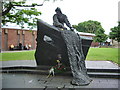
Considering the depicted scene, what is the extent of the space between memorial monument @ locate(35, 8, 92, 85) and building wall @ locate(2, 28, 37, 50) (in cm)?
1660

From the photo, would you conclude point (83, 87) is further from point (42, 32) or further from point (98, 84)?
point (42, 32)

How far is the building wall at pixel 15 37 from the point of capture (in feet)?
68.7

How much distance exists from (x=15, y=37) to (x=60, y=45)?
59.8 ft

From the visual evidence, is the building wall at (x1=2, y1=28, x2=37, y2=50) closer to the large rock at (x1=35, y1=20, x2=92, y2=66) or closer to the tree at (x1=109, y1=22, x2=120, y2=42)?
the large rock at (x1=35, y1=20, x2=92, y2=66)

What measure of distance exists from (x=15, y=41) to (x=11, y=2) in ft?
51.8

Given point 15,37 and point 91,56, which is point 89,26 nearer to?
point 15,37

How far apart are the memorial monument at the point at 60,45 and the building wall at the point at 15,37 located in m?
16.6

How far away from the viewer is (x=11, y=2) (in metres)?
7.29

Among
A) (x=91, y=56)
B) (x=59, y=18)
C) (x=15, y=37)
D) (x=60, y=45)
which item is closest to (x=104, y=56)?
(x=91, y=56)

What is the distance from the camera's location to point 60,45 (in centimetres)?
561

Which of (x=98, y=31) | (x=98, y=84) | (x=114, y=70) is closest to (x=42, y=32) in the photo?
(x=98, y=84)

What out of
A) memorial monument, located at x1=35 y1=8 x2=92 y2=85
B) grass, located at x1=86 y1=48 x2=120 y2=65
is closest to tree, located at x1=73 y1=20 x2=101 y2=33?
grass, located at x1=86 y1=48 x2=120 y2=65

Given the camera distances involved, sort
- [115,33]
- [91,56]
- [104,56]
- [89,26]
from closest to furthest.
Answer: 1. [104,56]
2. [91,56]
3. [115,33]
4. [89,26]

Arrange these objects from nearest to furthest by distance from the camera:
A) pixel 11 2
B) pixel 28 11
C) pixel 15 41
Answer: pixel 11 2 → pixel 28 11 → pixel 15 41
